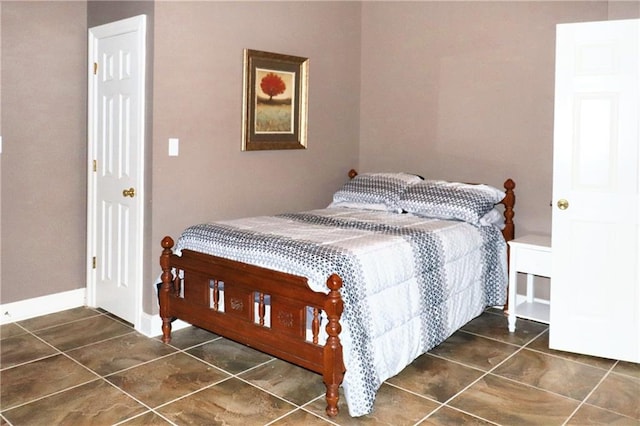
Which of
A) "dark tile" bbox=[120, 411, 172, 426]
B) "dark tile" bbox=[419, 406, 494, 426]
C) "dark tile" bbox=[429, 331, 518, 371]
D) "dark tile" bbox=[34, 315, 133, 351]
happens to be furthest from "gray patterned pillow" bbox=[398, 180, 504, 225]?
"dark tile" bbox=[120, 411, 172, 426]

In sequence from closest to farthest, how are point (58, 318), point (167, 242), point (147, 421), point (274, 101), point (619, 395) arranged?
point (147, 421) < point (619, 395) < point (167, 242) < point (58, 318) < point (274, 101)

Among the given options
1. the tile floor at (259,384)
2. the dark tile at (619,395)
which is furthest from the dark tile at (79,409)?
the dark tile at (619,395)

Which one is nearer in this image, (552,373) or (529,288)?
(552,373)

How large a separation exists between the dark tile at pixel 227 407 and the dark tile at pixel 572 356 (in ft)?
5.50

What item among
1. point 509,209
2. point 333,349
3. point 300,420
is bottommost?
point 300,420

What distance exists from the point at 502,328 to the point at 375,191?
1.33 m

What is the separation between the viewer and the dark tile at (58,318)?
396 cm

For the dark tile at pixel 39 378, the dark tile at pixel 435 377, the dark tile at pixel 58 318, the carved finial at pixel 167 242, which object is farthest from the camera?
the dark tile at pixel 58 318

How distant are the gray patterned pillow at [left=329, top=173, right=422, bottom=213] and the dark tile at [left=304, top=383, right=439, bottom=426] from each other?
1642 mm

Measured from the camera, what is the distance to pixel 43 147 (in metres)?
4.09

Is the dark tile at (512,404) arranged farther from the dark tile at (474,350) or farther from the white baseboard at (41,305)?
the white baseboard at (41,305)

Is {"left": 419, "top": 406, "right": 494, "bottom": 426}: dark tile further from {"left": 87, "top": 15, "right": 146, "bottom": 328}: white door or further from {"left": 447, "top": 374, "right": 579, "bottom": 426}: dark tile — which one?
{"left": 87, "top": 15, "right": 146, "bottom": 328}: white door

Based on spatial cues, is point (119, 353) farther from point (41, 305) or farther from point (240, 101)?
point (240, 101)

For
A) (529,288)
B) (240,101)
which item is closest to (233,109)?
(240,101)
